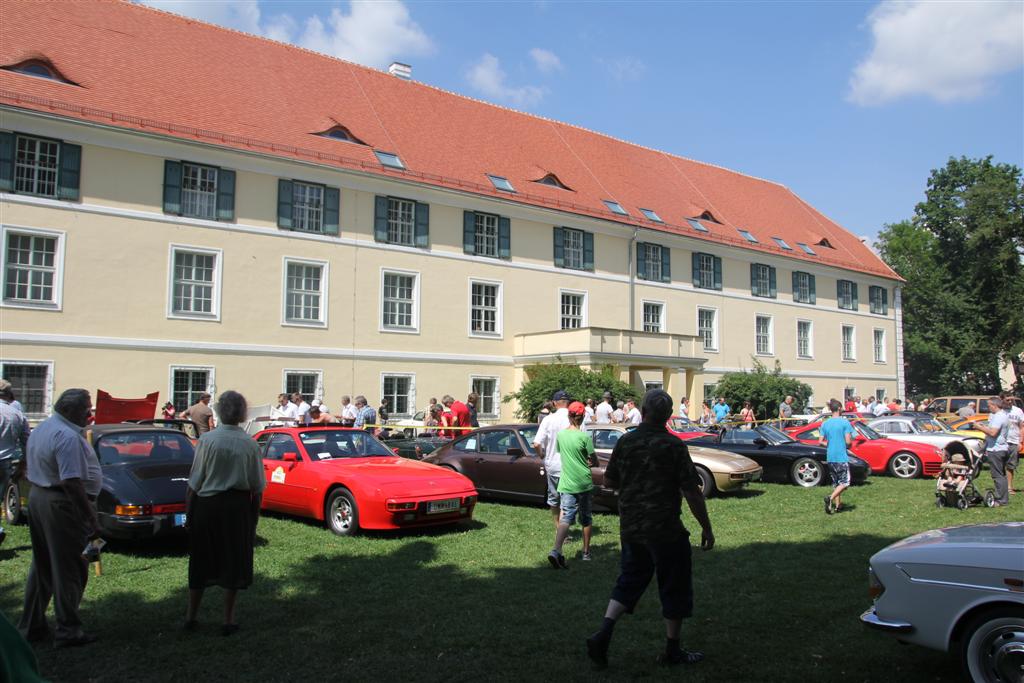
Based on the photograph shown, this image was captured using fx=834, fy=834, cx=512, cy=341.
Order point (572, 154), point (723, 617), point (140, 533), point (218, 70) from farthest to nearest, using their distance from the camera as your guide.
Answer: point (572, 154)
point (218, 70)
point (140, 533)
point (723, 617)

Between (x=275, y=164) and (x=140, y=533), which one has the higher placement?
(x=275, y=164)

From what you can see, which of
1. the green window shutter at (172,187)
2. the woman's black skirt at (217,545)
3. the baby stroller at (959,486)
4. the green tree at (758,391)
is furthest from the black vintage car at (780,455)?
the green tree at (758,391)

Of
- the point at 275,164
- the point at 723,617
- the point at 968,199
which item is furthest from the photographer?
the point at 968,199

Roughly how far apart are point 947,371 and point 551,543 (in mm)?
47860

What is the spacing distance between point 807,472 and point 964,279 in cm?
4153

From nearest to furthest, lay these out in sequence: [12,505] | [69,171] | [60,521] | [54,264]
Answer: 1. [60,521]
2. [12,505]
3. [54,264]
4. [69,171]

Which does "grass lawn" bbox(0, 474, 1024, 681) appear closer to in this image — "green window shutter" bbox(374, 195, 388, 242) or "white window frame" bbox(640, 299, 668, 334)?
"green window shutter" bbox(374, 195, 388, 242)

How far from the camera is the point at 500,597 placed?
292 inches

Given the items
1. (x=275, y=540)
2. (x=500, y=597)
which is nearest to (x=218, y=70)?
(x=275, y=540)

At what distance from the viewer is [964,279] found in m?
50.7

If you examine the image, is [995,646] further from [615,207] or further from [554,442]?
[615,207]

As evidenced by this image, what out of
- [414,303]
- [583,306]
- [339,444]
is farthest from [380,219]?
[339,444]

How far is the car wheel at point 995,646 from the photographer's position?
181 inches

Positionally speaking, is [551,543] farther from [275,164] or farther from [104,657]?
[275,164]
